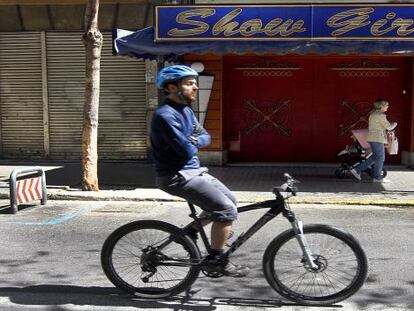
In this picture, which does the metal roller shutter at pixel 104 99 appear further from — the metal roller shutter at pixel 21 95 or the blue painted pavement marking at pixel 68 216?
the blue painted pavement marking at pixel 68 216

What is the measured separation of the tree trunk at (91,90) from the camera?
1005 cm

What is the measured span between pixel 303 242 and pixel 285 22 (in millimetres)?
6583

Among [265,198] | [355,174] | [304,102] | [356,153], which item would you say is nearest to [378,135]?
[356,153]

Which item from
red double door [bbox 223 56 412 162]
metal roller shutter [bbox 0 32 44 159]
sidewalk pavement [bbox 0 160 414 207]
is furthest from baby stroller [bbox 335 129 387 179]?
metal roller shutter [bbox 0 32 44 159]

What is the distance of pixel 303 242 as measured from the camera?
460 centimetres

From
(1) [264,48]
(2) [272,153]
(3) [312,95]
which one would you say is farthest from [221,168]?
(1) [264,48]

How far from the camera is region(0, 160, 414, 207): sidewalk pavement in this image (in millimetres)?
9852

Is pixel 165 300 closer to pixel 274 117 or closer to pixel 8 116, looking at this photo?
pixel 274 117

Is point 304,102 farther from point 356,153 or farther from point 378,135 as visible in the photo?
point 378,135

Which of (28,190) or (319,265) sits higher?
(319,265)

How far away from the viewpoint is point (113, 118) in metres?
14.5

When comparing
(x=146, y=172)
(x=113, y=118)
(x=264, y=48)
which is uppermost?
(x=264, y=48)

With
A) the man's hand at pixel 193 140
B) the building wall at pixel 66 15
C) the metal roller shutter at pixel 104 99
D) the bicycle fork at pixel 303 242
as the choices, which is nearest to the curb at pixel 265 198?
the metal roller shutter at pixel 104 99

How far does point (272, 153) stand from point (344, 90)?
2256mm
